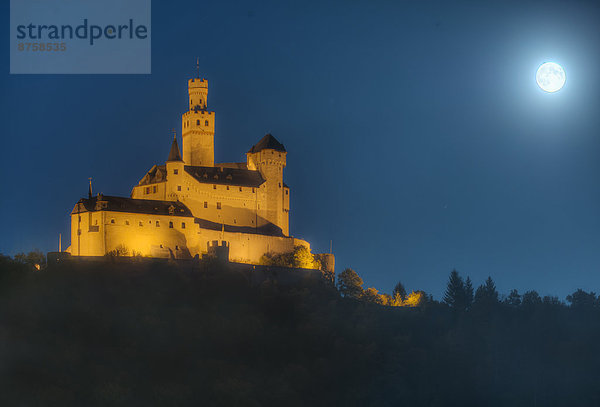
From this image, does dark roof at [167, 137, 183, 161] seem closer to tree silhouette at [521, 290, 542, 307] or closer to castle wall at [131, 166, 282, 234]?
castle wall at [131, 166, 282, 234]

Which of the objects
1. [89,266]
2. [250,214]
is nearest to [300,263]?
[250,214]

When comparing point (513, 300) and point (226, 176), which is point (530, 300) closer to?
point (513, 300)

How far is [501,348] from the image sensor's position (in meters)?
99.4

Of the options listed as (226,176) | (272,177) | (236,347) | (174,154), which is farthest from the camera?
(272,177)

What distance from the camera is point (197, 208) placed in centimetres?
8781

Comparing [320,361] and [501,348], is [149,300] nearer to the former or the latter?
[320,361]

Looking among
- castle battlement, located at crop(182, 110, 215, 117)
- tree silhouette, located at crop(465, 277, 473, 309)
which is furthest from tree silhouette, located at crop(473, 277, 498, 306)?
castle battlement, located at crop(182, 110, 215, 117)

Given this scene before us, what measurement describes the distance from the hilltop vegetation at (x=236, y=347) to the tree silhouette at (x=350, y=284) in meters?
0.10

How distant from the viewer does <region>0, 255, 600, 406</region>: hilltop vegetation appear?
73.4 metres

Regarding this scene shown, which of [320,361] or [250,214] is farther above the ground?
[250,214]

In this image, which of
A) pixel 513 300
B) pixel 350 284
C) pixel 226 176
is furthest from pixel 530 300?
→ pixel 226 176

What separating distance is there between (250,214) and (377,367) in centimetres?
1711

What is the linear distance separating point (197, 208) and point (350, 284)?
52.8 feet

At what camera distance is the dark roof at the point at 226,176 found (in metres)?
89.2
